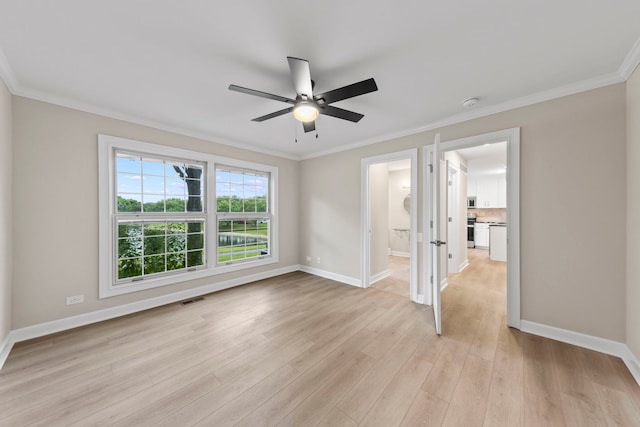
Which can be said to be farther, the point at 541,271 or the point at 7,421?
the point at 541,271

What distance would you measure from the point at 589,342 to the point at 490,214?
6.79m

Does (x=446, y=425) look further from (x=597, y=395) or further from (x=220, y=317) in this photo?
(x=220, y=317)

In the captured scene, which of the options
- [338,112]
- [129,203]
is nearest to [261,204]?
[129,203]

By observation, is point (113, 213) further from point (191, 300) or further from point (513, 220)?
point (513, 220)

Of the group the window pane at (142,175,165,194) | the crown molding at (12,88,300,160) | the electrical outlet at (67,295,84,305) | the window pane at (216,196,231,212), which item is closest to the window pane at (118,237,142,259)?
the electrical outlet at (67,295,84,305)

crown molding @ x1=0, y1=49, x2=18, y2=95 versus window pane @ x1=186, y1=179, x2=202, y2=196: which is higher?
crown molding @ x1=0, y1=49, x2=18, y2=95

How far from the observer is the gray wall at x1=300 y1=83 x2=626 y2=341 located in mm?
2125

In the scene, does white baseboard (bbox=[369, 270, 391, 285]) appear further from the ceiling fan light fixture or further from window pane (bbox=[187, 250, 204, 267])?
the ceiling fan light fixture

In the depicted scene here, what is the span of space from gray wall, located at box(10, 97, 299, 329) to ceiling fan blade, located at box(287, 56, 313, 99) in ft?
8.52

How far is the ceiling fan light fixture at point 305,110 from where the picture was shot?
198cm

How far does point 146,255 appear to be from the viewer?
10.7 ft

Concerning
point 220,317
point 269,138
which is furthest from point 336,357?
point 269,138

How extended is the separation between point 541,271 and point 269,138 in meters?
3.96

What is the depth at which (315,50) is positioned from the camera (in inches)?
69.3
